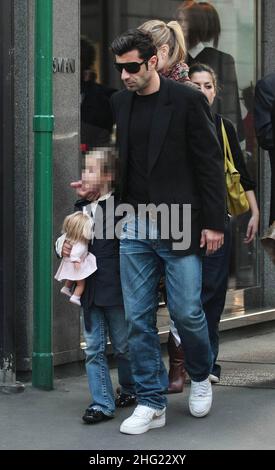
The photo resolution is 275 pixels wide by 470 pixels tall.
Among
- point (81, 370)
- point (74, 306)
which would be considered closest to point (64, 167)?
point (74, 306)

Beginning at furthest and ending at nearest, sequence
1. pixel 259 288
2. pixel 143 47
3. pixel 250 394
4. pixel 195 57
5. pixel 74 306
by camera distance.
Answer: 1. pixel 259 288
2. pixel 195 57
3. pixel 74 306
4. pixel 250 394
5. pixel 143 47

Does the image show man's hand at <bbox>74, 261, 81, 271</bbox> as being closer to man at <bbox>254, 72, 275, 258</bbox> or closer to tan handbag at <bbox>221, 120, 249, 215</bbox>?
tan handbag at <bbox>221, 120, 249, 215</bbox>

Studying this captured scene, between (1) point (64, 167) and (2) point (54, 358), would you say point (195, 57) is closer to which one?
(1) point (64, 167)

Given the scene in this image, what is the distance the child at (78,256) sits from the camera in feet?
19.3

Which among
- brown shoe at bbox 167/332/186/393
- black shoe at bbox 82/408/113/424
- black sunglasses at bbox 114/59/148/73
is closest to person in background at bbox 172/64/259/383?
brown shoe at bbox 167/332/186/393

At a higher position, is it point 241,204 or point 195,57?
point 195,57

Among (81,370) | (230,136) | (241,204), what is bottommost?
(81,370)

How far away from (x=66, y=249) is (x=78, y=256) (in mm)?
99

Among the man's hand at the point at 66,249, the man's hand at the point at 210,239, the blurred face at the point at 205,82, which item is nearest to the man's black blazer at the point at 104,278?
the man's hand at the point at 66,249

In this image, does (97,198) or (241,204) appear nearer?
(97,198)

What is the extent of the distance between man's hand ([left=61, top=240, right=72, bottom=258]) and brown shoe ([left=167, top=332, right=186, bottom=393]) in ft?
3.25
